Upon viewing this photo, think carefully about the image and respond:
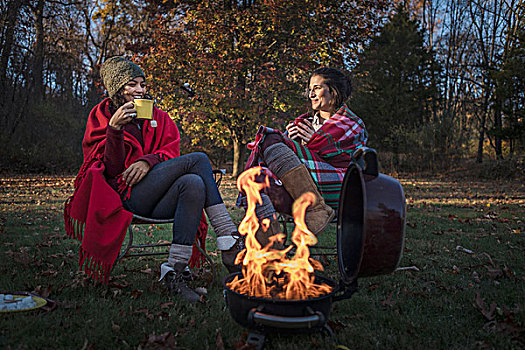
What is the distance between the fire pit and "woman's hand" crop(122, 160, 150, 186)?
0.92 m

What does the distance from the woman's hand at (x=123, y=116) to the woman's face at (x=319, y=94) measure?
4.44 ft

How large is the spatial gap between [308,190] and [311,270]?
62cm

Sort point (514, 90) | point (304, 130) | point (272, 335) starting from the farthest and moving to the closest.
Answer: point (514, 90), point (304, 130), point (272, 335)

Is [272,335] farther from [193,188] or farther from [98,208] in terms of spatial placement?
[98,208]

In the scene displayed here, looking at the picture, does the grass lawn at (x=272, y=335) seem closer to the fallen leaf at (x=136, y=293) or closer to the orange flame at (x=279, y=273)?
the fallen leaf at (x=136, y=293)

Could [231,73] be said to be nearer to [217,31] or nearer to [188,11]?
[217,31]

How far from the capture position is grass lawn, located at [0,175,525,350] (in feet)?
5.90

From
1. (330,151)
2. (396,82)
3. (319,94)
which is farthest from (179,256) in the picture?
(396,82)

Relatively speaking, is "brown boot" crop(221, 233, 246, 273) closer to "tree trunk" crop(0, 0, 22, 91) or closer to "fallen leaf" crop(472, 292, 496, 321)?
"fallen leaf" crop(472, 292, 496, 321)

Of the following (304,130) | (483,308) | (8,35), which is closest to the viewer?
(483,308)

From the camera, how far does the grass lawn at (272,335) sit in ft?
5.90

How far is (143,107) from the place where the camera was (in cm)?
245

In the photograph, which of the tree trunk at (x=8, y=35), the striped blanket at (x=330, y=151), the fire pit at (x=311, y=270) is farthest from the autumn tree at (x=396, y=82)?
the fire pit at (x=311, y=270)

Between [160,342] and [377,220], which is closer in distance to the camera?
[377,220]
